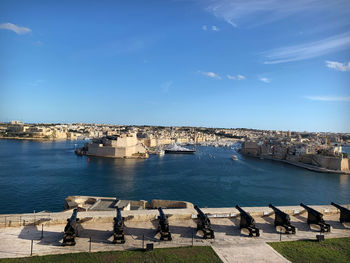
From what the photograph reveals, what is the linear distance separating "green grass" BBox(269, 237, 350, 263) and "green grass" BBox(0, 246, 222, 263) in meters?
1.42

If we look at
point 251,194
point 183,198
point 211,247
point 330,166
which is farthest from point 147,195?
point 330,166

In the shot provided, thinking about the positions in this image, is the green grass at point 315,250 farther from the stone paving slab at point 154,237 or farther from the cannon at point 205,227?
the cannon at point 205,227

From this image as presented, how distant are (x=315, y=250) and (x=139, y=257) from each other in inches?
132

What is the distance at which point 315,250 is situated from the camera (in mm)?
4832

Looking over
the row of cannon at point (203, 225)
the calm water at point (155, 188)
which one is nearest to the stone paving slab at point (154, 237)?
the row of cannon at point (203, 225)

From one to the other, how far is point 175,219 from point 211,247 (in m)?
1.47

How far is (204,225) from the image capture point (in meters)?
5.30

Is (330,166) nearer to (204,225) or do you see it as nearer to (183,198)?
(183,198)

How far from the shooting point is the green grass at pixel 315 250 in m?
4.54

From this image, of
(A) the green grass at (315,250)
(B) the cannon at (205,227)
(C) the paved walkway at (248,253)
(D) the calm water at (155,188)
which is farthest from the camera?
(D) the calm water at (155,188)

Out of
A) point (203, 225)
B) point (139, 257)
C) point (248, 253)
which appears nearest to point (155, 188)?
point (203, 225)

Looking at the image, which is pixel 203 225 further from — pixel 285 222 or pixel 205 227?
pixel 285 222

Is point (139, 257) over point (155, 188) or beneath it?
over

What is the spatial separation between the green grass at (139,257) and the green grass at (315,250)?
1422mm
